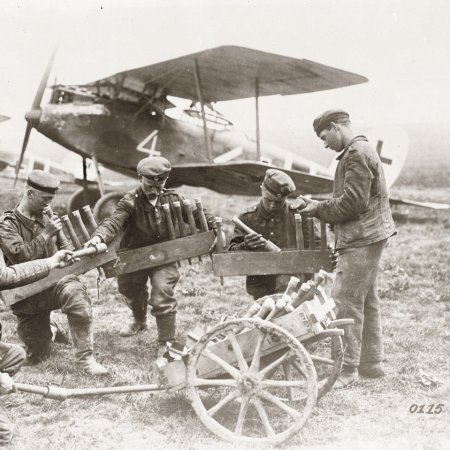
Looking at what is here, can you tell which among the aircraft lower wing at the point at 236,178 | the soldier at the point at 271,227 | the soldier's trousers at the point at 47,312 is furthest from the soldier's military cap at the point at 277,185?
the aircraft lower wing at the point at 236,178

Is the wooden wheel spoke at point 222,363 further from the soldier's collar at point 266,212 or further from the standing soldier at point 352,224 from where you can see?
the soldier's collar at point 266,212

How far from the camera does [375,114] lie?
3325 centimetres

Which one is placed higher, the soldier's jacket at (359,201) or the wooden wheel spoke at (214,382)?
the soldier's jacket at (359,201)

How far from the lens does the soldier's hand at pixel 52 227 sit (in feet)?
13.1

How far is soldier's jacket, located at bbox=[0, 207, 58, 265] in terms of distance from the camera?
3984 millimetres

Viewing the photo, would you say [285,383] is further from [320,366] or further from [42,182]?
[42,182]

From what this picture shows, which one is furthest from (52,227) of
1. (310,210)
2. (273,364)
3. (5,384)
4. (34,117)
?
(34,117)

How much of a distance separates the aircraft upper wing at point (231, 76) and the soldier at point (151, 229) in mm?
4815

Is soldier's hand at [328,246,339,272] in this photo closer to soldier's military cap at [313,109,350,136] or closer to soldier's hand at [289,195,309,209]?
soldier's hand at [289,195,309,209]

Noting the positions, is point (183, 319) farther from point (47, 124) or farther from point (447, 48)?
point (47, 124)

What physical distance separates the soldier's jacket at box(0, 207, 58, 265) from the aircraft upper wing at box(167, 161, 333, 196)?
5.17 m

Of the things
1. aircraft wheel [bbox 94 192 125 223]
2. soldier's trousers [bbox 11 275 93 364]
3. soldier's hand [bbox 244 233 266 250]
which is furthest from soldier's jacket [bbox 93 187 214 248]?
aircraft wheel [bbox 94 192 125 223]

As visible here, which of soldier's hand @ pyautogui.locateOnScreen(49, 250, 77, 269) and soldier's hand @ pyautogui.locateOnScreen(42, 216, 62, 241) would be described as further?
soldier's hand @ pyautogui.locateOnScreen(42, 216, 62, 241)

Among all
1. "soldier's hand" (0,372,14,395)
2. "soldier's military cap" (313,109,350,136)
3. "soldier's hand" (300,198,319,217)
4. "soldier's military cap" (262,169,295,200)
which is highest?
"soldier's military cap" (313,109,350,136)
